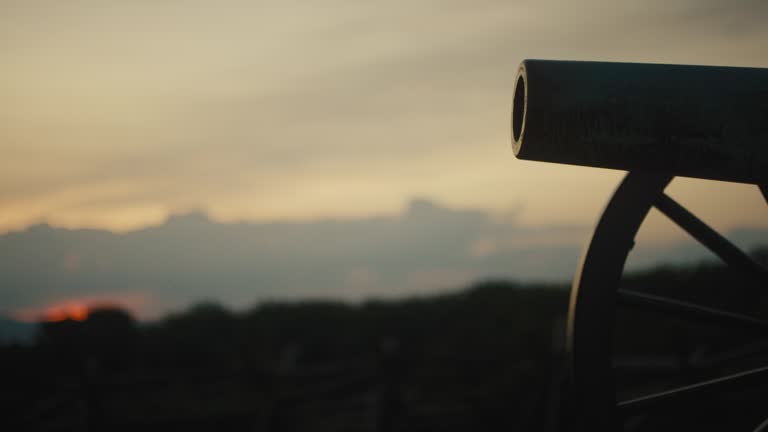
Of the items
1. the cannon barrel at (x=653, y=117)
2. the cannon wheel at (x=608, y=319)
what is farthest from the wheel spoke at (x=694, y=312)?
the cannon barrel at (x=653, y=117)

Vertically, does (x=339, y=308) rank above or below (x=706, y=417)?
above

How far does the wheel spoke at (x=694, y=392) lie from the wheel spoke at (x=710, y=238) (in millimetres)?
404

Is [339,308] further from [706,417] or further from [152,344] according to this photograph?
[706,417]

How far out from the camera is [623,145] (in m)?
2.12

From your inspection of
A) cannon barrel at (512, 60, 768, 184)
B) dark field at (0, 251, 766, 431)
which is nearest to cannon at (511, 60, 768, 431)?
cannon barrel at (512, 60, 768, 184)

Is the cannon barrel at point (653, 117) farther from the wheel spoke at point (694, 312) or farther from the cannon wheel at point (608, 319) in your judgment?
the wheel spoke at point (694, 312)

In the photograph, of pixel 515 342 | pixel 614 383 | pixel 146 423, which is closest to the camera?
pixel 614 383

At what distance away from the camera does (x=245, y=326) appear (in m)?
17.1

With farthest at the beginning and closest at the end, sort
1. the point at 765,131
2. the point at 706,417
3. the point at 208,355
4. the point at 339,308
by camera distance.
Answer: the point at 339,308, the point at 208,355, the point at 706,417, the point at 765,131

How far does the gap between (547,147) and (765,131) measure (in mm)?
726

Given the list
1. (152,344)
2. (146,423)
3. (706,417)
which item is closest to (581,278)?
(706,417)

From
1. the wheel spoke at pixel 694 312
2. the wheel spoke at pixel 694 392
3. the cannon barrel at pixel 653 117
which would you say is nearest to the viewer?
the cannon barrel at pixel 653 117

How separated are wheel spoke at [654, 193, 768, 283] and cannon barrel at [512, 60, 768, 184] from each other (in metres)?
0.22

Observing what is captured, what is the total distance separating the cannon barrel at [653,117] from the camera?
208 centimetres
